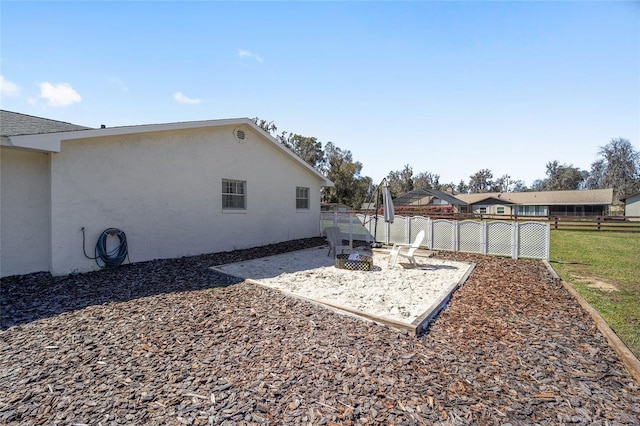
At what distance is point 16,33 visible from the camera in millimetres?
6410

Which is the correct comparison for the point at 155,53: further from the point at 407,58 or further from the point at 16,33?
the point at 407,58

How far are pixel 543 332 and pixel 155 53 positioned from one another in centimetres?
1147

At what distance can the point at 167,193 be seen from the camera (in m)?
8.23

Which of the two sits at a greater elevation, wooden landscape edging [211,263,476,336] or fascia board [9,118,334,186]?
fascia board [9,118,334,186]

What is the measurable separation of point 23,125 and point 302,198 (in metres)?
9.18

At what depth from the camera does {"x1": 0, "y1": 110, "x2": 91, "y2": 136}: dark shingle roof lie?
5768mm

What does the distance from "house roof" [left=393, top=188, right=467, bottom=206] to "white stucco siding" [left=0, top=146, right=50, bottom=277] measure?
37.5 metres

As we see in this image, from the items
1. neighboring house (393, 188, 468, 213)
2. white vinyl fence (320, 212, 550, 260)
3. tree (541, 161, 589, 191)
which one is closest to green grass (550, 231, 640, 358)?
white vinyl fence (320, 212, 550, 260)

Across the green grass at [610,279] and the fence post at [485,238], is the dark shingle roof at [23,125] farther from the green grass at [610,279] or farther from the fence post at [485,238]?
the fence post at [485,238]

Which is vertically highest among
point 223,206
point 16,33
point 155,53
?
point 155,53

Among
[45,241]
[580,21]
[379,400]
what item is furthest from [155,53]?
[580,21]

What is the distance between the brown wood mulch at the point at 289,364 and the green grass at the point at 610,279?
504 millimetres

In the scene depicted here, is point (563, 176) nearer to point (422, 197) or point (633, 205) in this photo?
point (633, 205)

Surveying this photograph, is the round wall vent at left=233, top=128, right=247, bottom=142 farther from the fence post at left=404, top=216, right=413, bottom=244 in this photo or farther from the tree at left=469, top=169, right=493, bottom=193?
the tree at left=469, top=169, right=493, bottom=193
